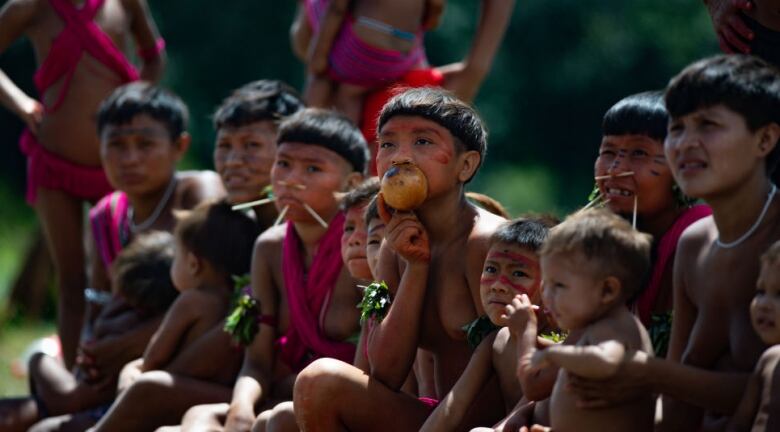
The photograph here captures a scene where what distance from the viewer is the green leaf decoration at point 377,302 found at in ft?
13.2

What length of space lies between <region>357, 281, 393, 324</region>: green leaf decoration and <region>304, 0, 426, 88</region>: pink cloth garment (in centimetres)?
240

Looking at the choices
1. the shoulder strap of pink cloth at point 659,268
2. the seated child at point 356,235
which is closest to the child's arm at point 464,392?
the shoulder strap of pink cloth at point 659,268

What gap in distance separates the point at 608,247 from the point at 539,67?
10096 mm

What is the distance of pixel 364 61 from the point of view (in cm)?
633

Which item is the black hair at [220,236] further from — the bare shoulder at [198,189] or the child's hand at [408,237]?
the child's hand at [408,237]

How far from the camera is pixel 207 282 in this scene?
5363 mm

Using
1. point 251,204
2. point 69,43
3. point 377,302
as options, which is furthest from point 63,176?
point 377,302

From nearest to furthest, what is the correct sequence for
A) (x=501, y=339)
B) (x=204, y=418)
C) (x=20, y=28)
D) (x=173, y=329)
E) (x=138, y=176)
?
1. (x=501, y=339)
2. (x=204, y=418)
3. (x=173, y=329)
4. (x=138, y=176)
5. (x=20, y=28)

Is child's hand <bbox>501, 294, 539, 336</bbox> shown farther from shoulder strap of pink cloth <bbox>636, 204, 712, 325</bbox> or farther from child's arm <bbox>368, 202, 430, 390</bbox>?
shoulder strap of pink cloth <bbox>636, 204, 712, 325</bbox>

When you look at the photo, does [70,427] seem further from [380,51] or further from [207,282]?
[380,51]

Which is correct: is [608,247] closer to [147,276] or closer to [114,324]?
[147,276]

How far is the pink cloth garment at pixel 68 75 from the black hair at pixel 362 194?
8.77 feet

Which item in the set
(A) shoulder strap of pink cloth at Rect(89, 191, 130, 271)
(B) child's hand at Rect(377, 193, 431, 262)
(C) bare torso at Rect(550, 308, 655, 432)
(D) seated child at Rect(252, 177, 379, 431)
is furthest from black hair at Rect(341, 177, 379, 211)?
(A) shoulder strap of pink cloth at Rect(89, 191, 130, 271)

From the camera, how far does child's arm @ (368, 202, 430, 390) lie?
12.8 ft
